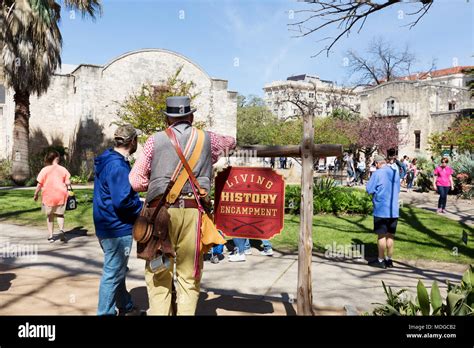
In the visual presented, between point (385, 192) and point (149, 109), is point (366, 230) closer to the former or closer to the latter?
point (385, 192)

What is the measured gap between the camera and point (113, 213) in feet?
12.7

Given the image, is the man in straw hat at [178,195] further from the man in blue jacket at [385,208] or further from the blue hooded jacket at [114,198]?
the man in blue jacket at [385,208]

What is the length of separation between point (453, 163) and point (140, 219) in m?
16.8

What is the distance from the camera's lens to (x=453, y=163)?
1720 centimetres

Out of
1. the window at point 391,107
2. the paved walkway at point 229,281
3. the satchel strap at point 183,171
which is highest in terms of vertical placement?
the window at point 391,107

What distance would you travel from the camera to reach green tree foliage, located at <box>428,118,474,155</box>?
727 inches

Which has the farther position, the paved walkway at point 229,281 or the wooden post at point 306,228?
the paved walkway at point 229,281

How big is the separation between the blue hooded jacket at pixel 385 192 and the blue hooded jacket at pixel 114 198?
3927 mm

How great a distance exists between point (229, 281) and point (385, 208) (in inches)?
102

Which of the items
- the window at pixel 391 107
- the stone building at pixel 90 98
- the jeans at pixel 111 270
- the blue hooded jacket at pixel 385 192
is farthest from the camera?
the window at pixel 391 107

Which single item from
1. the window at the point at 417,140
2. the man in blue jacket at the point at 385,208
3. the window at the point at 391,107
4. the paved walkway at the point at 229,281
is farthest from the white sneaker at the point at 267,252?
the window at the point at 391,107

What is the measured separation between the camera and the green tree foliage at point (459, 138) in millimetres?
18478
